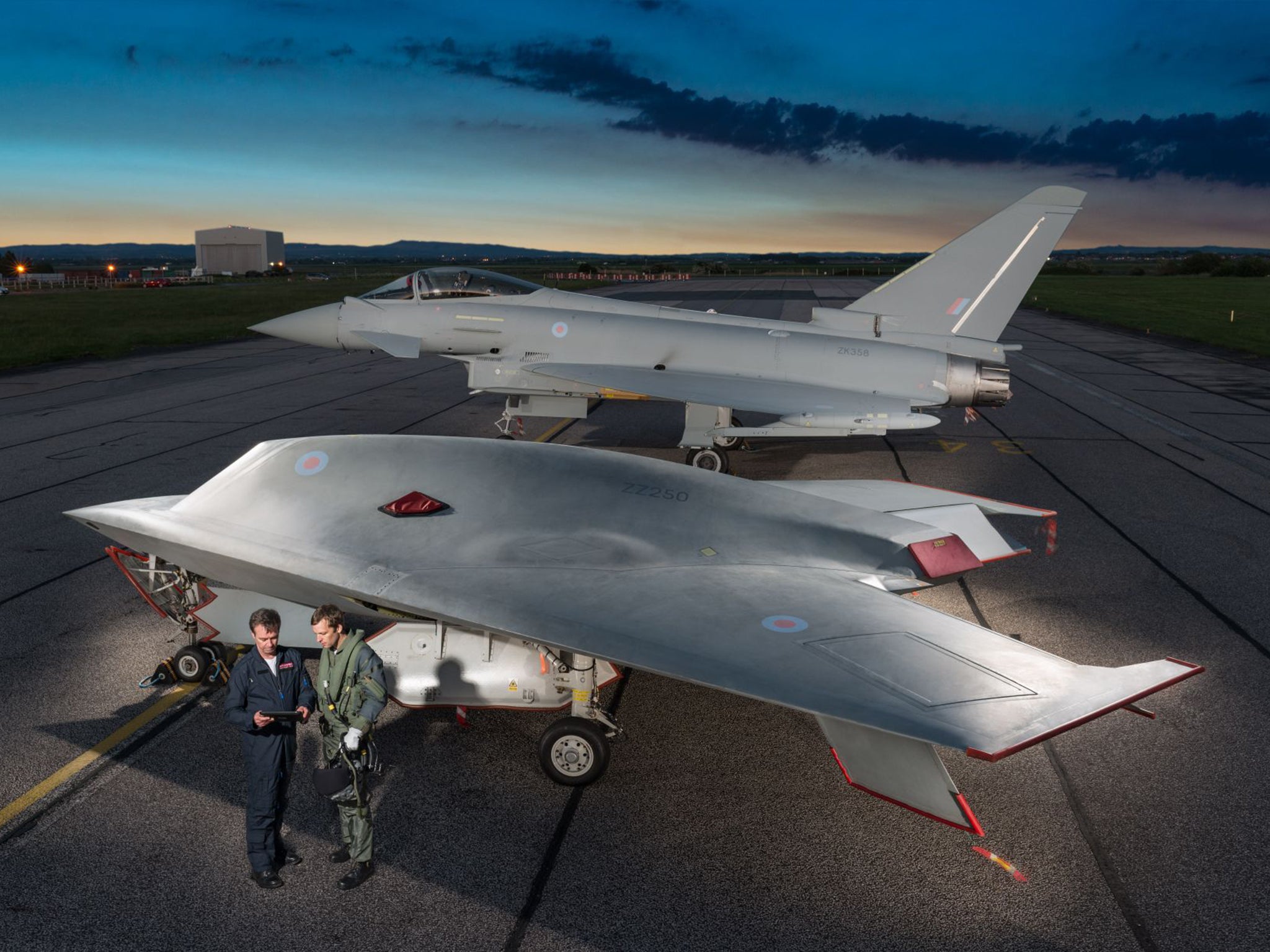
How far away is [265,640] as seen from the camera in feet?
17.1

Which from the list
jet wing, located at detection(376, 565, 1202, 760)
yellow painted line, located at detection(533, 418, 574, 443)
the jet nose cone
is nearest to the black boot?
jet wing, located at detection(376, 565, 1202, 760)

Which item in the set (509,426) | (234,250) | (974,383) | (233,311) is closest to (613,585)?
(974,383)

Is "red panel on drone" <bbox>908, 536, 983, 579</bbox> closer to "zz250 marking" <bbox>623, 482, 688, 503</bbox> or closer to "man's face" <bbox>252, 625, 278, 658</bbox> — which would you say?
"zz250 marking" <bbox>623, 482, 688, 503</bbox>

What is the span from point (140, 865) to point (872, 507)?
20.7ft

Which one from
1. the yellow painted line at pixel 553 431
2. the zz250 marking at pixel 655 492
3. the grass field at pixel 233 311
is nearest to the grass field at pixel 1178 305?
the grass field at pixel 233 311

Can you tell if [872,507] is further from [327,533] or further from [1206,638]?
[327,533]

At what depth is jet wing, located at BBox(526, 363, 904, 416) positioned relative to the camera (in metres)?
14.5

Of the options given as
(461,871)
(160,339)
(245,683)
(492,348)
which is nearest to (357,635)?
(245,683)

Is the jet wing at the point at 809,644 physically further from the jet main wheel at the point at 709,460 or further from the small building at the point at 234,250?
the small building at the point at 234,250

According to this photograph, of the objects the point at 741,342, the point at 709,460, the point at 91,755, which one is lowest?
the point at 91,755

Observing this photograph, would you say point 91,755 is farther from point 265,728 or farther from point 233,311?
point 233,311

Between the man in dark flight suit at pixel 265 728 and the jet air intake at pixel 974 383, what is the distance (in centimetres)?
1273

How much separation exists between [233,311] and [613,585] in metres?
53.3

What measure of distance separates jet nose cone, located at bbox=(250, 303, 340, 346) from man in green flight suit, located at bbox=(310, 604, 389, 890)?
12365mm
